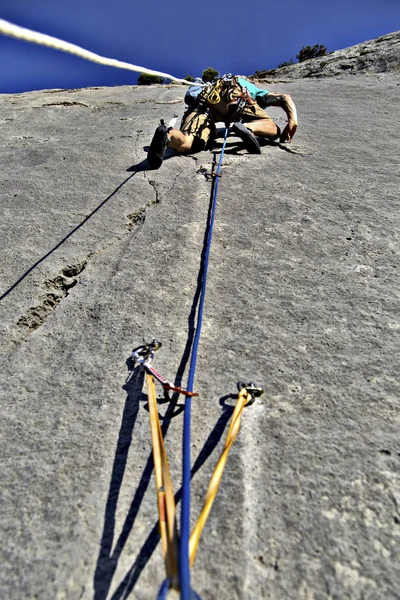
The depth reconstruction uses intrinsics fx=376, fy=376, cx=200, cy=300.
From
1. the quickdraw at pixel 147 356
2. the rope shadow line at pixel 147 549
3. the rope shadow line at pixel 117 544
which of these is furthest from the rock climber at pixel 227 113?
the rope shadow line at pixel 117 544

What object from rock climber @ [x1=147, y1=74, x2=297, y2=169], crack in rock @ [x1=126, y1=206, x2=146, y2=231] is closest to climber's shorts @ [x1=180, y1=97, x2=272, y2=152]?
rock climber @ [x1=147, y1=74, x2=297, y2=169]

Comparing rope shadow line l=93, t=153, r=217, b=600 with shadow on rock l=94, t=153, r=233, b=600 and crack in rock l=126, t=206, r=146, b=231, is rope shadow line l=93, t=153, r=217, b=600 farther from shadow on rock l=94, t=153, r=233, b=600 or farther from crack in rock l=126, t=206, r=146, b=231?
crack in rock l=126, t=206, r=146, b=231

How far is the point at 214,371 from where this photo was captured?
1.48 meters

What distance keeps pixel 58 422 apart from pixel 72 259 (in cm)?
111

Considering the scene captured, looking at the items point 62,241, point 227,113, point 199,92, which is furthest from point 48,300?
point 199,92

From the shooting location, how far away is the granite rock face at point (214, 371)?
955 millimetres

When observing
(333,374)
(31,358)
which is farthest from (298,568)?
(31,358)

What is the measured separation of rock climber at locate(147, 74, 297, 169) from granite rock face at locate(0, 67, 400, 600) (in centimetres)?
57

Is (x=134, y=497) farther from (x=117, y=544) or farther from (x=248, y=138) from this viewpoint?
(x=248, y=138)

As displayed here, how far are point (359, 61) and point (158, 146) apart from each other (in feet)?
23.2

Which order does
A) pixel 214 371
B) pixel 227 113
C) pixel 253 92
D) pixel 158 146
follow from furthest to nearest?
pixel 253 92 → pixel 227 113 → pixel 158 146 → pixel 214 371

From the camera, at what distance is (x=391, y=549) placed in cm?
94

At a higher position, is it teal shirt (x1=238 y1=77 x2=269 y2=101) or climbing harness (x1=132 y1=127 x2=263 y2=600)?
teal shirt (x1=238 y1=77 x2=269 y2=101)

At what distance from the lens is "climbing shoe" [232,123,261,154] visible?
334 centimetres
